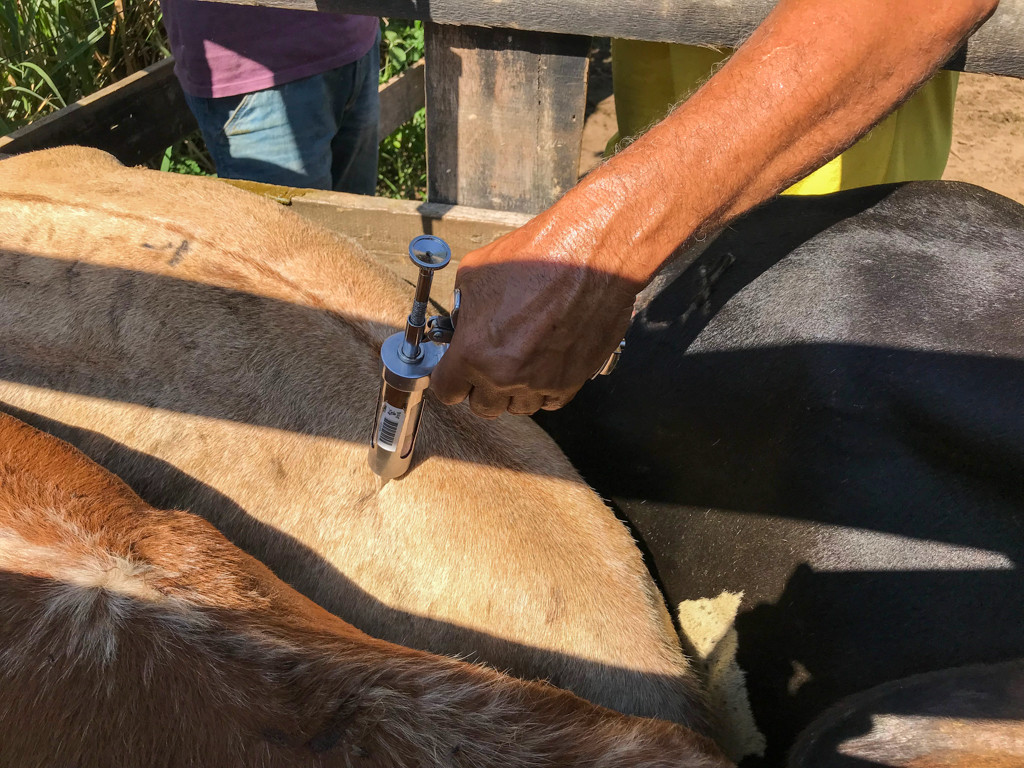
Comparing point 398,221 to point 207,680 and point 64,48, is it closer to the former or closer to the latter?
point 207,680

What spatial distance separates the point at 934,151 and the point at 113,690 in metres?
2.46

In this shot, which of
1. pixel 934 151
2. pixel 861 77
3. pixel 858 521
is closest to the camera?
pixel 861 77

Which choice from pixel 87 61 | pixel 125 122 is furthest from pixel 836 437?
pixel 87 61

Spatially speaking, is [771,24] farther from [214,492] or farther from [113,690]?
[113,690]

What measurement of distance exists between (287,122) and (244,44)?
0.30m

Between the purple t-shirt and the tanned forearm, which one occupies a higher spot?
the tanned forearm

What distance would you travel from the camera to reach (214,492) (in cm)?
164

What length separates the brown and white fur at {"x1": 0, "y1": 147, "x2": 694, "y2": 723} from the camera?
5.14 feet

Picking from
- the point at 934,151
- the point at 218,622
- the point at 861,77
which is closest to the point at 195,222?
the point at 218,622

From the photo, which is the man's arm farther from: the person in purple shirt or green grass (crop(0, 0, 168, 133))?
green grass (crop(0, 0, 168, 133))

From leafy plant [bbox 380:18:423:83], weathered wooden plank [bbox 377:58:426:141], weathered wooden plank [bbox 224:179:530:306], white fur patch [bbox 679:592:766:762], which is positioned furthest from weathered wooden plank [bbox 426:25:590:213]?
leafy plant [bbox 380:18:423:83]

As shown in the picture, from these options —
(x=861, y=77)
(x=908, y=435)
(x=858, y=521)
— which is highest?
(x=861, y=77)

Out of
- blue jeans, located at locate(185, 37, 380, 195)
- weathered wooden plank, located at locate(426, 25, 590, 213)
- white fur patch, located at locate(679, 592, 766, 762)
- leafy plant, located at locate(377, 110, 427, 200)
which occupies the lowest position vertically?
leafy plant, located at locate(377, 110, 427, 200)

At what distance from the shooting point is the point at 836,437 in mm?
A: 1531
